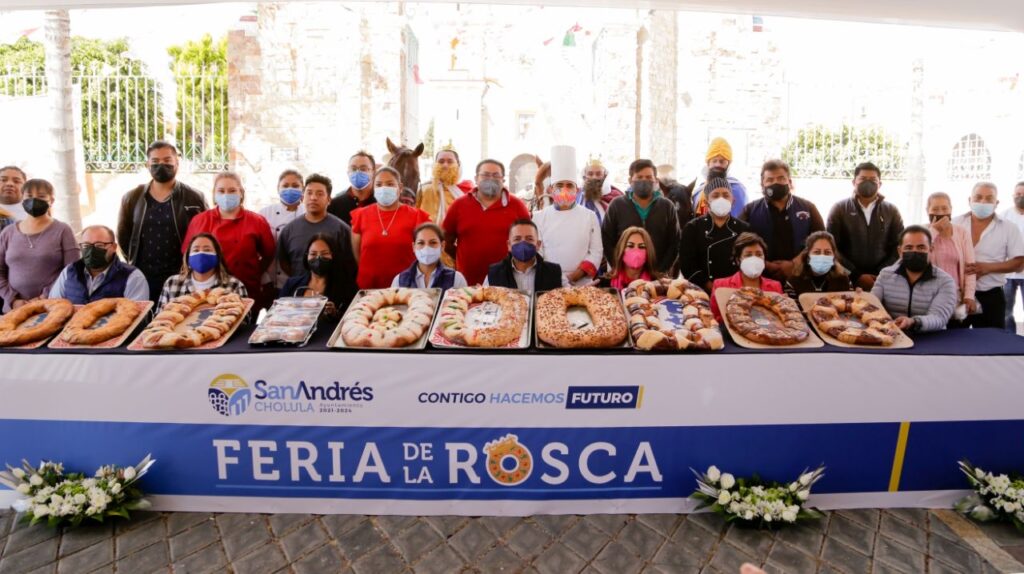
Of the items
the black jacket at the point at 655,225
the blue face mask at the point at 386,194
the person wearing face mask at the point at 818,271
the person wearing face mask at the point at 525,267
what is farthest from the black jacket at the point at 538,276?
the person wearing face mask at the point at 818,271

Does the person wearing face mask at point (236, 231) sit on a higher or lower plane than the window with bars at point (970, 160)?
lower

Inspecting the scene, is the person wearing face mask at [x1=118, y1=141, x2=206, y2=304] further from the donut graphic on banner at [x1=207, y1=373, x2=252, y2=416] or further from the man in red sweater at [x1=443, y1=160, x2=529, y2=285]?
the man in red sweater at [x1=443, y1=160, x2=529, y2=285]

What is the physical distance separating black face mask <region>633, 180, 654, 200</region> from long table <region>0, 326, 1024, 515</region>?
6.33ft

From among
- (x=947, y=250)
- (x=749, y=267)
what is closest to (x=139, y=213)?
(x=749, y=267)

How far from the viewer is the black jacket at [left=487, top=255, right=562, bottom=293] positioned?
4.46 metres

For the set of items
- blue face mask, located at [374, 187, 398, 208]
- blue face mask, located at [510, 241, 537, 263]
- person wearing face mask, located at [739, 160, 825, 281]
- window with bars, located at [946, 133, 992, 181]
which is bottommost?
blue face mask, located at [510, 241, 537, 263]

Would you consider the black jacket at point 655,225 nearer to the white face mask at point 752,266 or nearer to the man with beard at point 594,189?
the man with beard at point 594,189

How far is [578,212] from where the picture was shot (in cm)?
526

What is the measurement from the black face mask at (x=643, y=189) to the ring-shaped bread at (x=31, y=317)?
12.3 feet

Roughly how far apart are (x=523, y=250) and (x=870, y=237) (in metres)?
2.62

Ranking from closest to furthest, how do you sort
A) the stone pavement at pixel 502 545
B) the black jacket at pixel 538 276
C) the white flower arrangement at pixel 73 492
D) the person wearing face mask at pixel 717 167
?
the stone pavement at pixel 502 545, the white flower arrangement at pixel 73 492, the black jacket at pixel 538 276, the person wearing face mask at pixel 717 167

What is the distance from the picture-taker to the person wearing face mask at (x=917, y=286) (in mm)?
4088

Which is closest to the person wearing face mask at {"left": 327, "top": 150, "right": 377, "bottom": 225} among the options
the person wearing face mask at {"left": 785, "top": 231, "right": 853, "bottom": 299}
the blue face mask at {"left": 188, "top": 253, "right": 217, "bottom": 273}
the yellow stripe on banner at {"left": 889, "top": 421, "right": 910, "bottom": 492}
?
the blue face mask at {"left": 188, "top": 253, "right": 217, "bottom": 273}

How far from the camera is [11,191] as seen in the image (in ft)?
18.2
